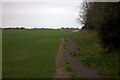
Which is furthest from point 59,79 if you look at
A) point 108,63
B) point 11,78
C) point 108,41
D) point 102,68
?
point 108,41

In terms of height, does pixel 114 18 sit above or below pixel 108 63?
above

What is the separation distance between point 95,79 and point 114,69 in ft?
8.69

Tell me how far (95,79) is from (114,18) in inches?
246

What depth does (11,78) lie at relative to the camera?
10969 millimetres

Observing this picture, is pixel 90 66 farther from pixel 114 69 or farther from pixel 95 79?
pixel 95 79

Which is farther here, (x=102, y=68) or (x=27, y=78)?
(x=102, y=68)

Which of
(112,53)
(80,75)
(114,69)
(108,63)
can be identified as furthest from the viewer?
(112,53)

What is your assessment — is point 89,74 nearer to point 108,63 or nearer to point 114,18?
point 108,63

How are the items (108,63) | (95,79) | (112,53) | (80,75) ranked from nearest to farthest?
(95,79) < (80,75) < (108,63) < (112,53)

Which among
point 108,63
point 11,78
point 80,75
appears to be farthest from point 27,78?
point 108,63

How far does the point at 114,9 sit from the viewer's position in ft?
49.1

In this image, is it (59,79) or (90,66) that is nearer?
(59,79)

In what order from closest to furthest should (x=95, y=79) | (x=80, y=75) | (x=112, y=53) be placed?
1. (x=95, y=79)
2. (x=80, y=75)
3. (x=112, y=53)

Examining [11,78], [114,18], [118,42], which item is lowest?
[11,78]
